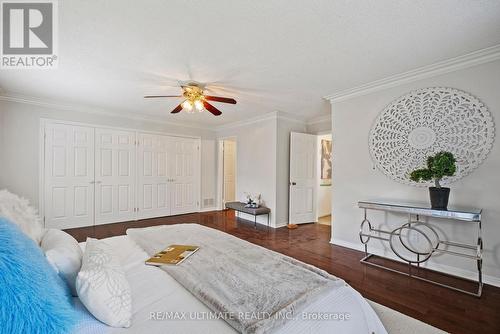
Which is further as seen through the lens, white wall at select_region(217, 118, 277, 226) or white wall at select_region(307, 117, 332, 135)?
white wall at select_region(307, 117, 332, 135)

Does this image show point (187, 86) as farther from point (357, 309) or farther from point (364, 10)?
point (357, 309)

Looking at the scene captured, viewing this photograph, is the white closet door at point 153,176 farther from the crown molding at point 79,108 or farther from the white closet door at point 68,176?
the white closet door at point 68,176

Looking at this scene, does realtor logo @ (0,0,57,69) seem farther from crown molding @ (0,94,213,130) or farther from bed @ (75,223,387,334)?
bed @ (75,223,387,334)

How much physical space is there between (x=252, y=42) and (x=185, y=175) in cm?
418

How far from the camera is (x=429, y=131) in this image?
271 cm

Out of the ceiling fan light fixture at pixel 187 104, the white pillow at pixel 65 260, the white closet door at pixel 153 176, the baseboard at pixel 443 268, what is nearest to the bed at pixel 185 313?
the white pillow at pixel 65 260

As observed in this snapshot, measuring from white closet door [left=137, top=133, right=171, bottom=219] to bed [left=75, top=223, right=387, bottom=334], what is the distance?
389 cm

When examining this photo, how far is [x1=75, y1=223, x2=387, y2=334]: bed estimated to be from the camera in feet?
3.15

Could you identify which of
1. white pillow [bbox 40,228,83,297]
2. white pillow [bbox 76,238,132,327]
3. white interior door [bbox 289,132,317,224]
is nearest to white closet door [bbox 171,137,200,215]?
white interior door [bbox 289,132,317,224]

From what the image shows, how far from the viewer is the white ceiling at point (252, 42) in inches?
67.8

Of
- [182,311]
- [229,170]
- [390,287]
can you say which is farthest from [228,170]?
[182,311]

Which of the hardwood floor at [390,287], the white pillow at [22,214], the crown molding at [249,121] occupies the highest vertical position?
the crown molding at [249,121]

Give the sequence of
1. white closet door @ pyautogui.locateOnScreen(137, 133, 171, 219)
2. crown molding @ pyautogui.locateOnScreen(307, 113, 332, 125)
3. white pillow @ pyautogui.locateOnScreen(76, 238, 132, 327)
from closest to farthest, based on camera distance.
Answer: white pillow @ pyautogui.locateOnScreen(76, 238, 132, 327)
crown molding @ pyautogui.locateOnScreen(307, 113, 332, 125)
white closet door @ pyautogui.locateOnScreen(137, 133, 171, 219)

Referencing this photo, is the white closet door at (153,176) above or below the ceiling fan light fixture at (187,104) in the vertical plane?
below
